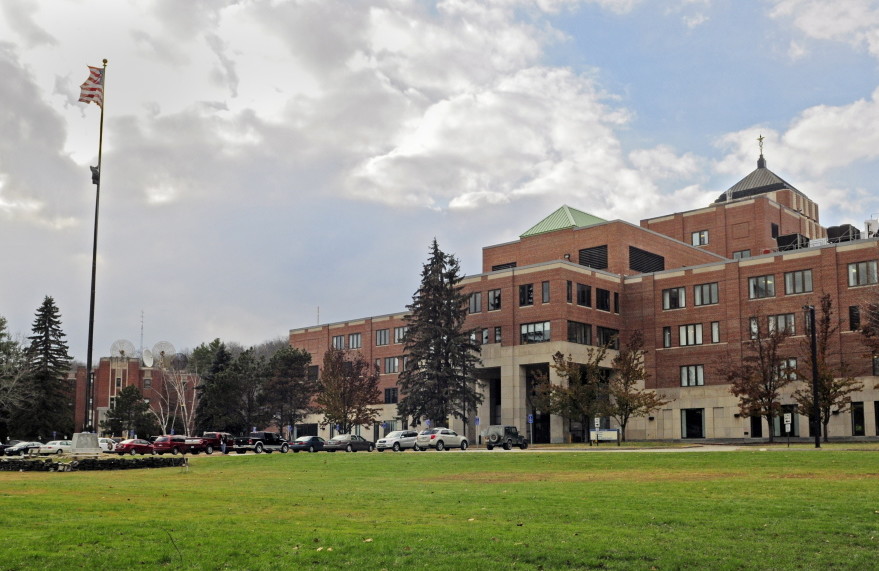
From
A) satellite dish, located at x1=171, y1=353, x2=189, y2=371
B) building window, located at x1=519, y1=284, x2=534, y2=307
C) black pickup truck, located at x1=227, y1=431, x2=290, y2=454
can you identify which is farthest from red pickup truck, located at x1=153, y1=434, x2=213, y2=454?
satellite dish, located at x1=171, y1=353, x2=189, y2=371

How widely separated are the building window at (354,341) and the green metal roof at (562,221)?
23.8 metres

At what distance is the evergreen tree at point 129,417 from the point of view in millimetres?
109250

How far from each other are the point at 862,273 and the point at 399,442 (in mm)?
39102

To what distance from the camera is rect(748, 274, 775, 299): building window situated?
258 ft

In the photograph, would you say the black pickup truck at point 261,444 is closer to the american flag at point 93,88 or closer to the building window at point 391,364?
the building window at point 391,364

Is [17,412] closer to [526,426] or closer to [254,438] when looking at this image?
[254,438]

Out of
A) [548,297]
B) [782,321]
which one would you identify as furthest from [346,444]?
[782,321]

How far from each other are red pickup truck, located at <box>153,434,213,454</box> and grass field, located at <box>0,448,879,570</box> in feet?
117

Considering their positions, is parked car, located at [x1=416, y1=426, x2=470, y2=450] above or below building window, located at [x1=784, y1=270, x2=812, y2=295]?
below

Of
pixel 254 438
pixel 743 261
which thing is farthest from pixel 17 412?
pixel 743 261

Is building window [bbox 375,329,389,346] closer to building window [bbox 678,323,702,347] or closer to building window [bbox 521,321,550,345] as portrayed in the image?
building window [bbox 521,321,550,345]

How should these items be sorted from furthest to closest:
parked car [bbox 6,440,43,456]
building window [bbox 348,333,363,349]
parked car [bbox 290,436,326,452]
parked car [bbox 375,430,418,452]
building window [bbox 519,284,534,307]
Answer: building window [bbox 348,333,363,349] → building window [bbox 519,284,534,307] → parked car [bbox 6,440,43,456] → parked car [bbox 290,436,326,452] → parked car [bbox 375,430,418,452]

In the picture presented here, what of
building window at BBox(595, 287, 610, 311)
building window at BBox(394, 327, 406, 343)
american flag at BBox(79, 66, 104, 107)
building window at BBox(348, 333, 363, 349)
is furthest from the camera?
building window at BBox(348, 333, 363, 349)

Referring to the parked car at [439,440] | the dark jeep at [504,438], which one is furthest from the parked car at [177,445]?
the dark jeep at [504,438]
